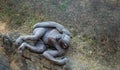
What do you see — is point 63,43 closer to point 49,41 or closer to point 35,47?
point 49,41

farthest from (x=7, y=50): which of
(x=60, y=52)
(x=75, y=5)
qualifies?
(x=75, y=5)

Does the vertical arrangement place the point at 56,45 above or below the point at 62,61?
above

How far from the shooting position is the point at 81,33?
4.16 meters

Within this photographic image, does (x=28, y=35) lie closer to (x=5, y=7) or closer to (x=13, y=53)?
(x=13, y=53)

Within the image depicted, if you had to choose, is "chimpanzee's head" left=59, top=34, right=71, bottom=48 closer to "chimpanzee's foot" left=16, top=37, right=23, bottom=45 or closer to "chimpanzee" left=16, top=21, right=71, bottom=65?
"chimpanzee" left=16, top=21, right=71, bottom=65

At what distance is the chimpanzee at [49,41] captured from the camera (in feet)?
11.9

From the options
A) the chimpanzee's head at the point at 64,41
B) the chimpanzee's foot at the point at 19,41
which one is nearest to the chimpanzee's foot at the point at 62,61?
the chimpanzee's head at the point at 64,41

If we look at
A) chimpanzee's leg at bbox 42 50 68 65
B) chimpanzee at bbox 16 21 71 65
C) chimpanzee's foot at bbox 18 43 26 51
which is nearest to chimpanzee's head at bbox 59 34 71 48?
chimpanzee at bbox 16 21 71 65

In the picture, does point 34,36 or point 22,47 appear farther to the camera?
point 34,36

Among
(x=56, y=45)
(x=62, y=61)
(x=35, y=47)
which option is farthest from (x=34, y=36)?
(x=62, y=61)

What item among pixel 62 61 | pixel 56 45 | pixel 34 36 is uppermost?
pixel 34 36

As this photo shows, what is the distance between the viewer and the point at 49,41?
145 inches

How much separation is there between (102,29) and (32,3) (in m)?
1.02

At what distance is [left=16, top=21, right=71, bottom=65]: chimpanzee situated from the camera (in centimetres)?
362
